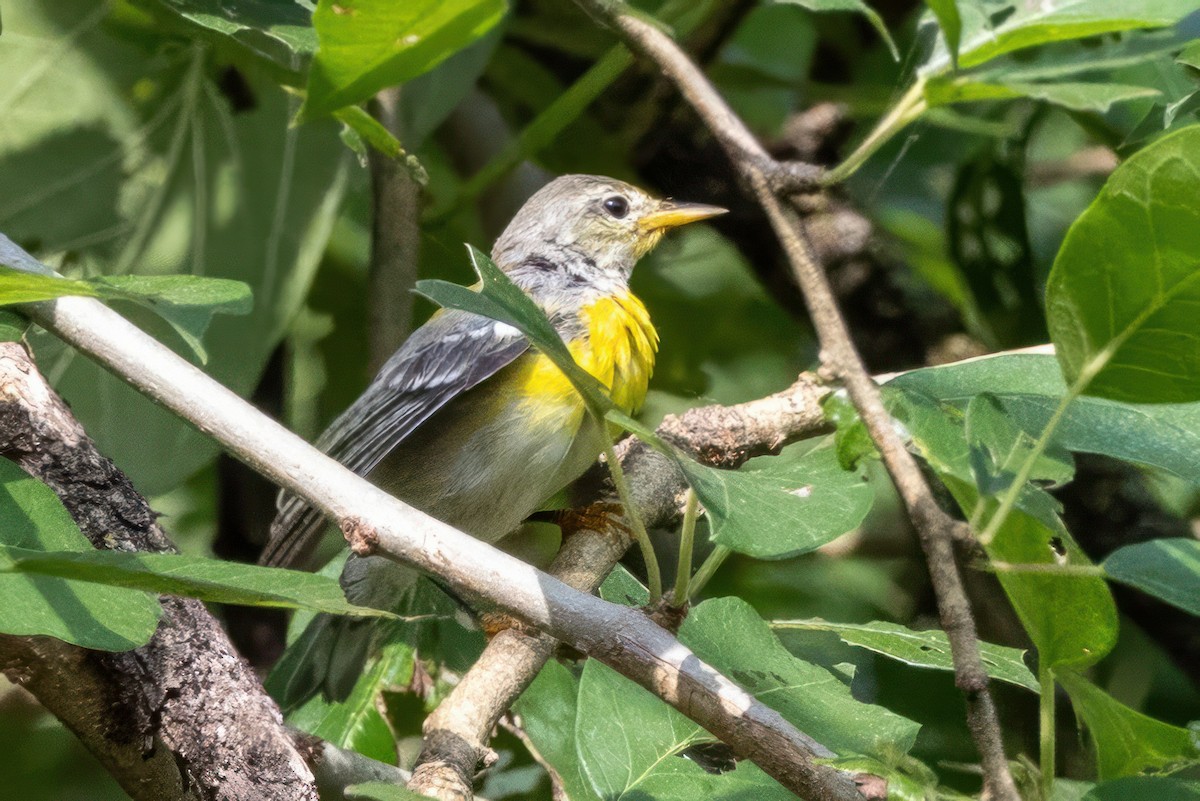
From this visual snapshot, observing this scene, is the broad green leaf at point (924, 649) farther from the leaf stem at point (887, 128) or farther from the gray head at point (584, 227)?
the gray head at point (584, 227)

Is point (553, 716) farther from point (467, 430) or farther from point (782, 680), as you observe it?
point (467, 430)

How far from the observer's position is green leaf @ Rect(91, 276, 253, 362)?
152cm

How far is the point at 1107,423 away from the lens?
5.15 ft

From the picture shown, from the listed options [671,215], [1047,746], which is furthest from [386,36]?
[671,215]

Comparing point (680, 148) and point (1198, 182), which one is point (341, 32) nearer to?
point (1198, 182)

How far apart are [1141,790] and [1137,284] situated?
0.54m

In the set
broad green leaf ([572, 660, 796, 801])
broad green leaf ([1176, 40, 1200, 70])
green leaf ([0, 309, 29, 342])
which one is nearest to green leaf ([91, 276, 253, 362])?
green leaf ([0, 309, 29, 342])

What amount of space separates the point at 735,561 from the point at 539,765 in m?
1.13

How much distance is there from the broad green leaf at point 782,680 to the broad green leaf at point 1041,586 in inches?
10.5

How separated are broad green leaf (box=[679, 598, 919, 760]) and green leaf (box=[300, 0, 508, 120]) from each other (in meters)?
0.82

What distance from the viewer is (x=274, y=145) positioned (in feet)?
9.61

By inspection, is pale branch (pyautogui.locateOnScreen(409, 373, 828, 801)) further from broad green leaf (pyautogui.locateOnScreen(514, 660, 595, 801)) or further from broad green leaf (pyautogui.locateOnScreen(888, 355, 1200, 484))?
broad green leaf (pyautogui.locateOnScreen(888, 355, 1200, 484))

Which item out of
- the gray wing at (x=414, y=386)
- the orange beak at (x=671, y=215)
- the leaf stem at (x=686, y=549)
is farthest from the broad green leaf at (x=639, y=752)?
the orange beak at (x=671, y=215)

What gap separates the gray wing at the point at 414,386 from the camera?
2.81 m
